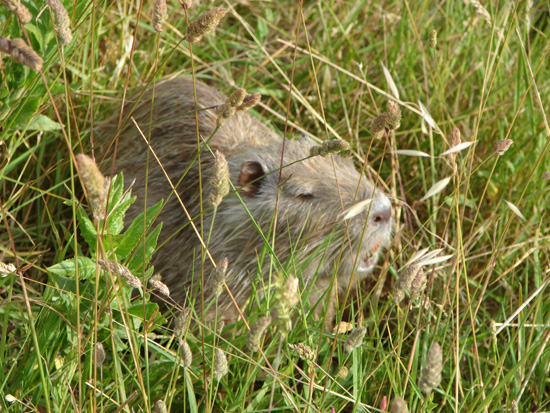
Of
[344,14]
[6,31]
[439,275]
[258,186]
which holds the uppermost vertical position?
[6,31]

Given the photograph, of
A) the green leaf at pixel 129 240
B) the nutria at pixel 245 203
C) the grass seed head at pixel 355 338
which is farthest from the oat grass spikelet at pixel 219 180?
the nutria at pixel 245 203

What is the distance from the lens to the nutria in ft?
8.56

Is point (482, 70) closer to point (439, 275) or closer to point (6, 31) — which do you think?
point (439, 275)

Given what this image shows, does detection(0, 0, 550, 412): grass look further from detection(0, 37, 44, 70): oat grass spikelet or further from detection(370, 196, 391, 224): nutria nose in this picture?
detection(0, 37, 44, 70): oat grass spikelet

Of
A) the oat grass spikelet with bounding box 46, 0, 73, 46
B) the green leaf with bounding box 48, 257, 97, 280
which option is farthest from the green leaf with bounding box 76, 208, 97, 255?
the oat grass spikelet with bounding box 46, 0, 73, 46

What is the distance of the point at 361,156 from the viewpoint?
3.38 m

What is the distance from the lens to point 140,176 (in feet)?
10.0

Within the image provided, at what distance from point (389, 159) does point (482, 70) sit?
0.75 meters

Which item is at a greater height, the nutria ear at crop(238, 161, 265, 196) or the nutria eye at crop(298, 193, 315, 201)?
the nutria ear at crop(238, 161, 265, 196)

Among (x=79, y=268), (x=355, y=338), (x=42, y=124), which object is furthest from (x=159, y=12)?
(x=42, y=124)

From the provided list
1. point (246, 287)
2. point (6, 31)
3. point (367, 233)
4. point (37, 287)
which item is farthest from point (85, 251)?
point (367, 233)

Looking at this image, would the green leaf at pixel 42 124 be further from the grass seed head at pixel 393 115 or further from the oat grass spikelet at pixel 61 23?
the grass seed head at pixel 393 115

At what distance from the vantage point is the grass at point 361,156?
79.8 inches

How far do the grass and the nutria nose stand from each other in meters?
0.12
